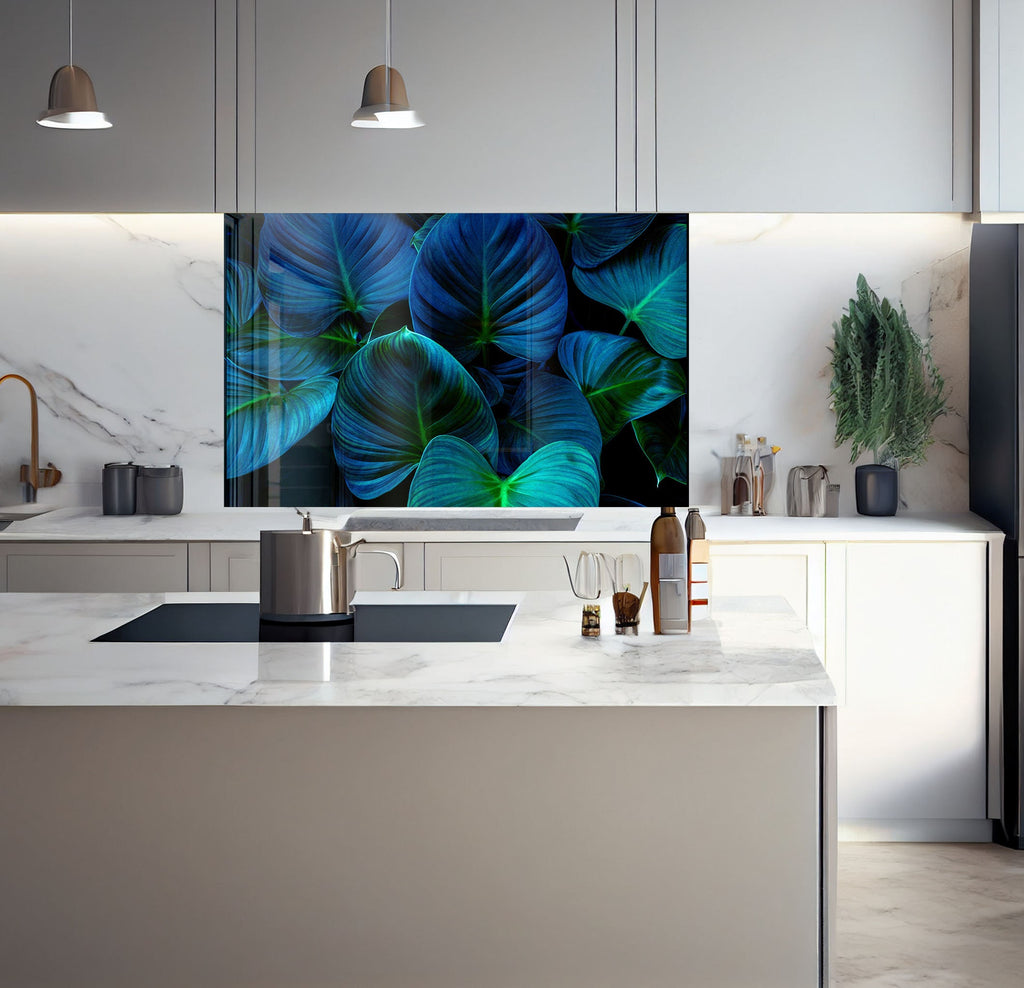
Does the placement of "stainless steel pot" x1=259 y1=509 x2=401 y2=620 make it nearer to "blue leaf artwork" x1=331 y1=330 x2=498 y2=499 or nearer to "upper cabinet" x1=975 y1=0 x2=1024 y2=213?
"blue leaf artwork" x1=331 y1=330 x2=498 y2=499

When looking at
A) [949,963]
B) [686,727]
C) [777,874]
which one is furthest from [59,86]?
[949,963]

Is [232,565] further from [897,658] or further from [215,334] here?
[897,658]

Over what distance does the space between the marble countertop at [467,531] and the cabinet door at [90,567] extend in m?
0.04

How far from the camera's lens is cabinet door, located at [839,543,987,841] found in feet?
11.7

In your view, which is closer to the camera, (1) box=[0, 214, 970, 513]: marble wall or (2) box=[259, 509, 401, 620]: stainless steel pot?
(2) box=[259, 509, 401, 620]: stainless steel pot

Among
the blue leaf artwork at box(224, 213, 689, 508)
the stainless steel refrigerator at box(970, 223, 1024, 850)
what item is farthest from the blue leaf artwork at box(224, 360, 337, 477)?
the stainless steel refrigerator at box(970, 223, 1024, 850)

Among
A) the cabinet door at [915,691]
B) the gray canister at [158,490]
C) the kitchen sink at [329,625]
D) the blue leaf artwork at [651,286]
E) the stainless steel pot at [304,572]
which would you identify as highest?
the blue leaf artwork at [651,286]

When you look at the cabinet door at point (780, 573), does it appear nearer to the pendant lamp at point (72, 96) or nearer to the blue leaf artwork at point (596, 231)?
the blue leaf artwork at point (596, 231)

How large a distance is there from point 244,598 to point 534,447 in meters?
1.78

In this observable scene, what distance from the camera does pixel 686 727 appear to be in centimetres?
188

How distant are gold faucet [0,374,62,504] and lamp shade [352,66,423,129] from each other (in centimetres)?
208

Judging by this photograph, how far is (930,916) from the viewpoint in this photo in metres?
3.05

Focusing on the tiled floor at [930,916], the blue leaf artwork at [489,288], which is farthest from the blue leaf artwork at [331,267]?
the tiled floor at [930,916]

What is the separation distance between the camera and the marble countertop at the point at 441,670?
1801 mm
